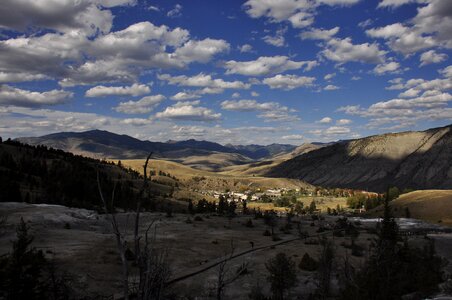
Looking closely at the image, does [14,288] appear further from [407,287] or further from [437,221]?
[437,221]

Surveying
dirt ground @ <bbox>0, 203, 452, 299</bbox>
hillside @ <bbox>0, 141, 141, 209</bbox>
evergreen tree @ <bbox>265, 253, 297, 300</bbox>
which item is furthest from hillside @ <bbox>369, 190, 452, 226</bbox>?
evergreen tree @ <bbox>265, 253, 297, 300</bbox>

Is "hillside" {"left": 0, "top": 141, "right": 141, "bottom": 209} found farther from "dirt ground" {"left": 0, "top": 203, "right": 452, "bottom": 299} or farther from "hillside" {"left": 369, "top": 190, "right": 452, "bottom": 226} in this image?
"hillside" {"left": 369, "top": 190, "right": 452, "bottom": 226}

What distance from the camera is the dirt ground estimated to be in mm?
47638

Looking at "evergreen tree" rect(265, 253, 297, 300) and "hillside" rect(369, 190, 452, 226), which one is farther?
"hillside" rect(369, 190, 452, 226)

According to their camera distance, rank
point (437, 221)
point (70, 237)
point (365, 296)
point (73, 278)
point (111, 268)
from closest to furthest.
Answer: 1. point (365, 296)
2. point (73, 278)
3. point (111, 268)
4. point (70, 237)
5. point (437, 221)

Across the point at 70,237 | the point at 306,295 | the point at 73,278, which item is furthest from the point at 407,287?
the point at 70,237

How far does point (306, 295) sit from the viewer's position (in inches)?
2030

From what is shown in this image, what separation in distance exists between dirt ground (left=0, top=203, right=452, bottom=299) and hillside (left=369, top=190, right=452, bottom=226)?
179 ft

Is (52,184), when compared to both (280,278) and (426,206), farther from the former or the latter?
(426,206)

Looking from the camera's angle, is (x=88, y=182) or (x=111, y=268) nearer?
(x=111, y=268)

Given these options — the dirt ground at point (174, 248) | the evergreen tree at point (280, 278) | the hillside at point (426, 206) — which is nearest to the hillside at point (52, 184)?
the dirt ground at point (174, 248)

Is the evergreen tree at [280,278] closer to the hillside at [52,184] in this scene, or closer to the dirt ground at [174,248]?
the dirt ground at [174,248]

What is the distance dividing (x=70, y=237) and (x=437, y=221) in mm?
128625

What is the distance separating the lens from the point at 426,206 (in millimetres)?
166375
